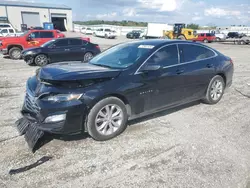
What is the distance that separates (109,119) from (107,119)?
37 millimetres

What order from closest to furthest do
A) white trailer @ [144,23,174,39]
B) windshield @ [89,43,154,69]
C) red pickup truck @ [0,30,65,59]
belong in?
windshield @ [89,43,154,69]
red pickup truck @ [0,30,65,59]
white trailer @ [144,23,174,39]

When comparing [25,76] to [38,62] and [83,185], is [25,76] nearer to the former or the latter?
[38,62]

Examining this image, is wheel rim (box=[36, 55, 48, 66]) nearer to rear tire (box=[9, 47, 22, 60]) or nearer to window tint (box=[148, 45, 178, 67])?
rear tire (box=[9, 47, 22, 60])

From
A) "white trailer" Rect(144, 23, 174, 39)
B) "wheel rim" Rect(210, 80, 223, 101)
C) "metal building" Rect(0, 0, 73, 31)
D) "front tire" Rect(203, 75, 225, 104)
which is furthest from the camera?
"metal building" Rect(0, 0, 73, 31)

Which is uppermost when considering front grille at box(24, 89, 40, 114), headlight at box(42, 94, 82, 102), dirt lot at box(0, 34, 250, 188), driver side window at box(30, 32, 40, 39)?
driver side window at box(30, 32, 40, 39)

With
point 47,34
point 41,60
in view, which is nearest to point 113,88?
point 41,60

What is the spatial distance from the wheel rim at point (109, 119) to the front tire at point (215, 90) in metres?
2.54

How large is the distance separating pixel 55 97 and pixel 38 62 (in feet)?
27.6

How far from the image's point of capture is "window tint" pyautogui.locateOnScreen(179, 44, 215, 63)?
450cm

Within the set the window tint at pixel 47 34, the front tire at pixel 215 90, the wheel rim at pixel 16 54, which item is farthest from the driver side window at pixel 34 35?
the front tire at pixel 215 90

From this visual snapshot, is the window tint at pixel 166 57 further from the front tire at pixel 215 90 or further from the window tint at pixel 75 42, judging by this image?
the window tint at pixel 75 42

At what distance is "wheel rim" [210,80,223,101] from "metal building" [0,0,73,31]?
1943 inches

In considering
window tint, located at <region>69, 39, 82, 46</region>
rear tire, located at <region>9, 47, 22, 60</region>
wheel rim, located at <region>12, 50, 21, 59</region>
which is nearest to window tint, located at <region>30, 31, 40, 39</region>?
rear tire, located at <region>9, 47, 22, 60</region>

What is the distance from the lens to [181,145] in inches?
137
